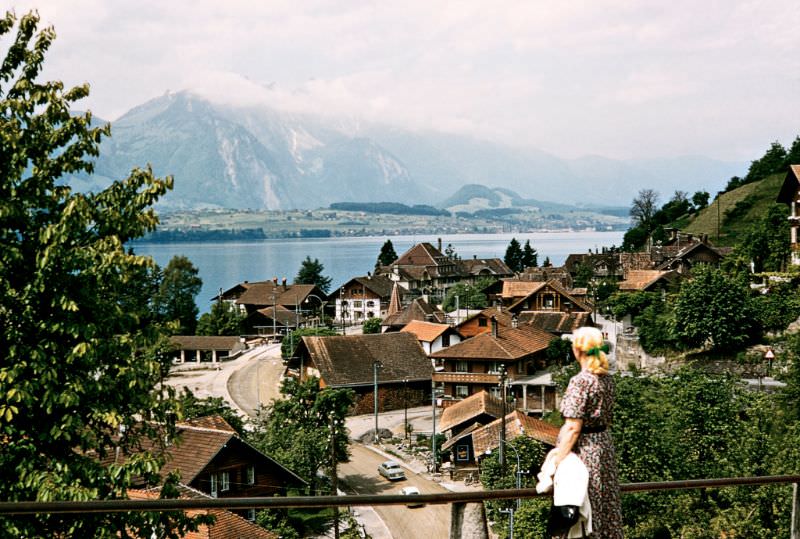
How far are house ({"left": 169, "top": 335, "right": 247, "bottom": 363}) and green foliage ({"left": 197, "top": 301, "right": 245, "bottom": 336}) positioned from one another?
588 centimetres

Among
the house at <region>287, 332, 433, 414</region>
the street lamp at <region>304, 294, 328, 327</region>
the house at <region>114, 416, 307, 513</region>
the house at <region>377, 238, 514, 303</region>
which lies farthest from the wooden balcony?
the house at <region>377, 238, 514, 303</region>

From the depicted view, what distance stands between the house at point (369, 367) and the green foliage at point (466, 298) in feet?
112

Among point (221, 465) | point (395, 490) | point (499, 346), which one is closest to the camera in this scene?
point (221, 465)

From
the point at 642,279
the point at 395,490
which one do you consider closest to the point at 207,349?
the point at 642,279

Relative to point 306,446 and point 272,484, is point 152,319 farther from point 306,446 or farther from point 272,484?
point 306,446

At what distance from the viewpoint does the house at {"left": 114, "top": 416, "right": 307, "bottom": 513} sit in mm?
19156

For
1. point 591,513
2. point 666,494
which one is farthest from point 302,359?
point 591,513

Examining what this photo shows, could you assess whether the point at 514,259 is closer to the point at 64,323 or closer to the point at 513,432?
the point at 513,432

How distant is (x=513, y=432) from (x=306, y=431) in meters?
8.31

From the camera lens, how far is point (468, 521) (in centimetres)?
396

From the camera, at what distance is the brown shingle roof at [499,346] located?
1626 inches

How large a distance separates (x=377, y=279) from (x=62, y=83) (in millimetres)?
83356

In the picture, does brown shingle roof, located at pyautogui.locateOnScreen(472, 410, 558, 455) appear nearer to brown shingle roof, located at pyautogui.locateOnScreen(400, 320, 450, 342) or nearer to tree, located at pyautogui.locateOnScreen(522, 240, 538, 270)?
brown shingle roof, located at pyautogui.locateOnScreen(400, 320, 450, 342)

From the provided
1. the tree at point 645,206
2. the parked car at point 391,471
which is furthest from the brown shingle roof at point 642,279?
the tree at point 645,206
